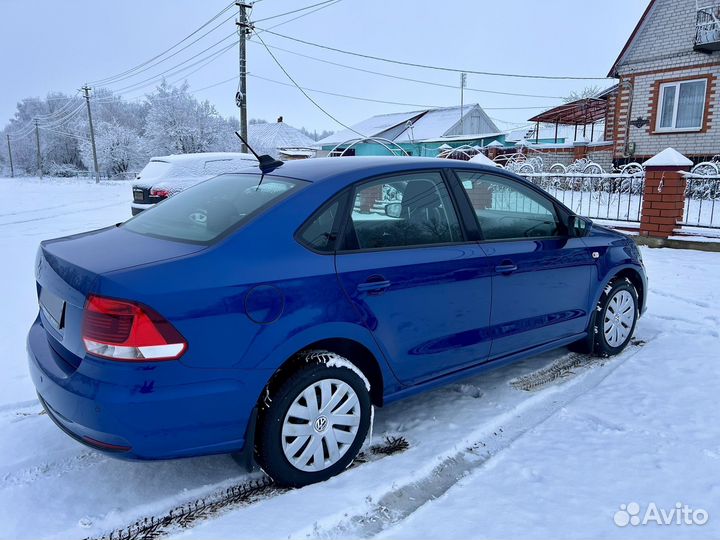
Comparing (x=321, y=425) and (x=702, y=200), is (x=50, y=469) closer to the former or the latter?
(x=321, y=425)

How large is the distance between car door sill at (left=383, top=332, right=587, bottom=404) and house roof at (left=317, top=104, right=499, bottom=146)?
30.9 metres

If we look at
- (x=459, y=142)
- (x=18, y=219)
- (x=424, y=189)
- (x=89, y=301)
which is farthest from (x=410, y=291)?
(x=459, y=142)

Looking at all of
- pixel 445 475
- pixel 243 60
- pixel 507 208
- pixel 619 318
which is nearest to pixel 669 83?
pixel 243 60

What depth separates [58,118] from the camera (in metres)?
72.8

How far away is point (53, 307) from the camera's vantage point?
249cm

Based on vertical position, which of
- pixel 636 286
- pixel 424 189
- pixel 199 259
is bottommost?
pixel 636 286

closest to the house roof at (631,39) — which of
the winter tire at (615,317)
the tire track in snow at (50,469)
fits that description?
the winter tire at (615,317)

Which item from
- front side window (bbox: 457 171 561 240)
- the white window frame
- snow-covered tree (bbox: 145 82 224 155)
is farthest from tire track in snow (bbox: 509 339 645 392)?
snow-covered tree (bbox: 145 82 224 155)

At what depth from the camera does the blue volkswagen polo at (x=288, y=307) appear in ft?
7.07

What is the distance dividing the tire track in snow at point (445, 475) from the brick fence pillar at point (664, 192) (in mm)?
6308

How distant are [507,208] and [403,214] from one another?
108 cm

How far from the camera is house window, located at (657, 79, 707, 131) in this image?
55.1ft

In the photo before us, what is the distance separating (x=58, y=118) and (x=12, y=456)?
82.9m

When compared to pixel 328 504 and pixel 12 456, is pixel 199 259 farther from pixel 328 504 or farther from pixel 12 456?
pixel 12 456
